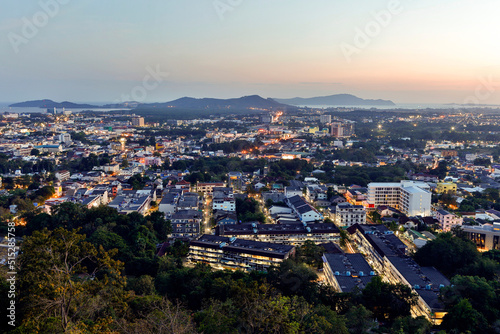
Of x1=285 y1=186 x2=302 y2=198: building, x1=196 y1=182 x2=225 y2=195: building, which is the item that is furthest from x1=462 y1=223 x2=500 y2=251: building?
x1=196 y1=182 x2=225 y2=195: building

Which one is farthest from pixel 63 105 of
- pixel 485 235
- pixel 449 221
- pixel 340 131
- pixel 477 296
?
pixel 477 296

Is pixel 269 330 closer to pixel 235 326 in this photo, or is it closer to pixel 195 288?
pixel 235 326

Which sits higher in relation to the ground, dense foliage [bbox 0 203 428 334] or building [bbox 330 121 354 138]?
building [bbox 330 121 354 138]

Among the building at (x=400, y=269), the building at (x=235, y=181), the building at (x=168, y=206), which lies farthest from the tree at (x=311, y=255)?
the building at (x=235, y=181)

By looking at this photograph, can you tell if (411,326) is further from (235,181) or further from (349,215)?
(235,181)

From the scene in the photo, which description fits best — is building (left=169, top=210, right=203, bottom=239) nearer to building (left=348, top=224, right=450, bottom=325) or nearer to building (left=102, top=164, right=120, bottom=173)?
building (left=348, top=224, right=450, bottom=325)

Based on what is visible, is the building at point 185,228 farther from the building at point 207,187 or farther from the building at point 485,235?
the building at point 485,235

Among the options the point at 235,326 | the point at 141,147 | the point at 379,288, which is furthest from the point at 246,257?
the point at 141,147
